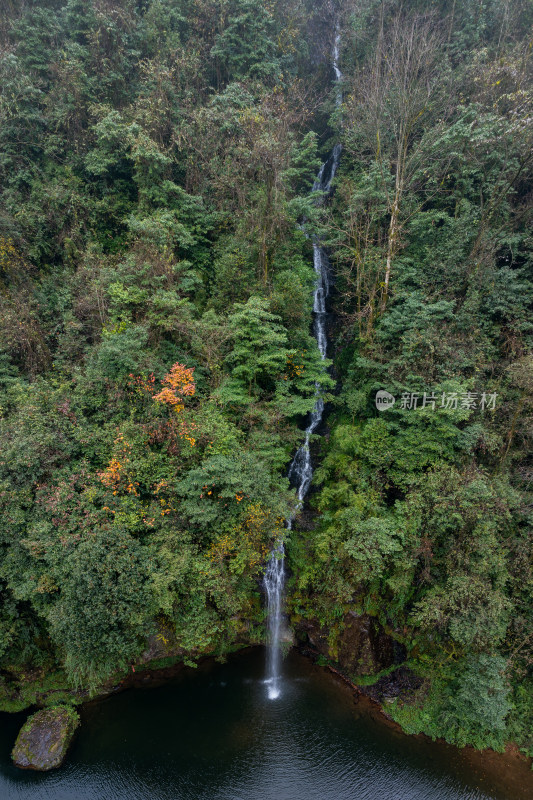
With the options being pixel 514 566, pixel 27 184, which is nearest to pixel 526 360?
pixel 514 566

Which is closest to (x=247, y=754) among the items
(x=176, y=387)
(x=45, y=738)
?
(x=45, y=738)

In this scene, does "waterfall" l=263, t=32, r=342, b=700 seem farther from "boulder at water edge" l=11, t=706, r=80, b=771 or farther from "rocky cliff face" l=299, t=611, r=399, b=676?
"boulder at water edge" l=11, t=706, r=80, b=771

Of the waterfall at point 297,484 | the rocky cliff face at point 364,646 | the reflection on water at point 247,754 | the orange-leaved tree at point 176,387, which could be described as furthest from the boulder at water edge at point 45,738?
the orange-leaved tree at point 176,387

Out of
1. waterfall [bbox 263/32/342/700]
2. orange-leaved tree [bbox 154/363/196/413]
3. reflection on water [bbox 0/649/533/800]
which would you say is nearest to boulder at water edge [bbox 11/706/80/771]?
reflection on water [bbox 0/649/533/800]

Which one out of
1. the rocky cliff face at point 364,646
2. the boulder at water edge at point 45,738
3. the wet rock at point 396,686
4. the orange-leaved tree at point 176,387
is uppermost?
the orange-leaved tree at point 176,387

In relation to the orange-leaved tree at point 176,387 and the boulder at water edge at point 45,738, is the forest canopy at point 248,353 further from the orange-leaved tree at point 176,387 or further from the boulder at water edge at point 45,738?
the boulder at water edge at point 45,738

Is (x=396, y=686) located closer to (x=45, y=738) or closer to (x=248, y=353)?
(x=45, y=738)

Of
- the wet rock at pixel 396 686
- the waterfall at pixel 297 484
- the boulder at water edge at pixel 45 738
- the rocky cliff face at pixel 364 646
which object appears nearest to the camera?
the boulder at water edge at pixel 45 738
